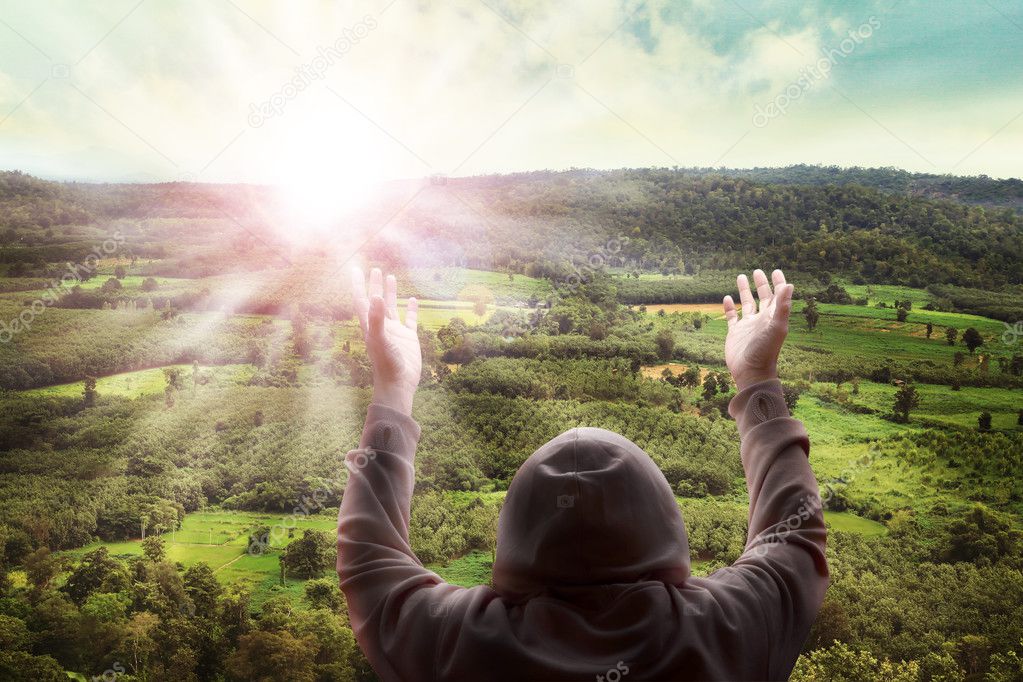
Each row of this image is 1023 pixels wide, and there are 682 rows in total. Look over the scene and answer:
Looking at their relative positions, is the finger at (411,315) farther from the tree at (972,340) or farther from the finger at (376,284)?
the tree at (972,340)

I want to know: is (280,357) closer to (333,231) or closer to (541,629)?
(333,231)

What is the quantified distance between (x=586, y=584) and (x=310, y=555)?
308 cm

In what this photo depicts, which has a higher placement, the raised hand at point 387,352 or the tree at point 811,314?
the tree at point 811,314

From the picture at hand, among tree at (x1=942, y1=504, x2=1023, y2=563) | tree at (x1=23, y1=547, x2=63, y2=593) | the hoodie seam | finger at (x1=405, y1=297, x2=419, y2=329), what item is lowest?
tree at (x1=23, y1=547, x2=63, y2=593)

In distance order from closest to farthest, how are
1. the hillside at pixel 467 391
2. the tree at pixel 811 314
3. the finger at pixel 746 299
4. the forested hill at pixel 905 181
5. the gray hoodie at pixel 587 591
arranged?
1. the gray hoodie at pixel 587 591
2. the finger at pixel 746 299
3. the hillside at pixel 467 391
4. the tree at pixel 811 314
5. the forested hill at pixel 905 181

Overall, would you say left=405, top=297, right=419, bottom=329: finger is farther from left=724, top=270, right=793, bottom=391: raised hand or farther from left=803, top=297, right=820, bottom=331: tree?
→ left=803, top=297, right=820, bottom=331: tree

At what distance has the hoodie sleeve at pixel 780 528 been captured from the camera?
1.40 metres

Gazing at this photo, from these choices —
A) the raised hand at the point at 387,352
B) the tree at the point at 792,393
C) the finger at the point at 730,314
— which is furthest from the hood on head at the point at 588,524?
the tree at the point at 792,393

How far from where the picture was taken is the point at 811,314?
4625 mm

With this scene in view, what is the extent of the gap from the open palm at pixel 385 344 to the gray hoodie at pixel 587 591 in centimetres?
30

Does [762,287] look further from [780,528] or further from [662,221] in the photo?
[662,221]

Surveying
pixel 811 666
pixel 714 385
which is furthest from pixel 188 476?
pixel 811 666

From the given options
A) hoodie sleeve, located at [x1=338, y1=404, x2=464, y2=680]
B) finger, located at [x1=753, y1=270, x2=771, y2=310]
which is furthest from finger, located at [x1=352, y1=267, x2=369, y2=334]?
finger, located at [x1=753, y1=270, x2=771, y2=310]

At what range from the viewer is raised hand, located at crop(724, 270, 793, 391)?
1755 millimetres
